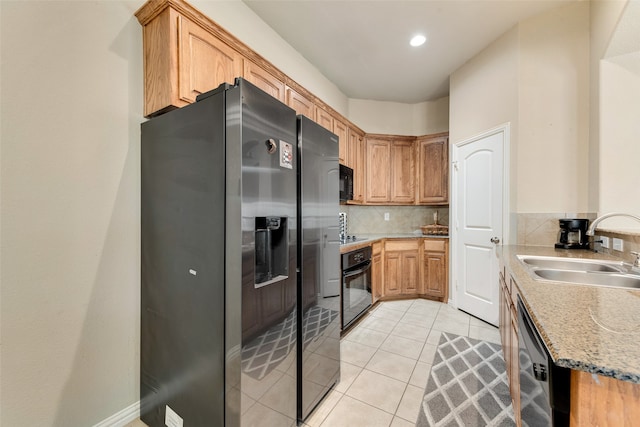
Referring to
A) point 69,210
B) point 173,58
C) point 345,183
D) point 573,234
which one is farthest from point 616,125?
point 69,210

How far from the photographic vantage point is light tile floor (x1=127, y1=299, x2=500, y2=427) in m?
1.58

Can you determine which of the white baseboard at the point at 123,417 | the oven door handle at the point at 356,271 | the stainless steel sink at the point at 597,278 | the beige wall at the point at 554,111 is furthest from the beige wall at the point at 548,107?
the white baseboard at the point at 123,417

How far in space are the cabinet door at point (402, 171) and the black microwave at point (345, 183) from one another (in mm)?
1108

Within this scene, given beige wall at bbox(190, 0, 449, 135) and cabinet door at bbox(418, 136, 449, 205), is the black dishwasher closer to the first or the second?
beige wall at bbox(190, 0, 449, 135)

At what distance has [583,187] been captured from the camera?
7.69ft

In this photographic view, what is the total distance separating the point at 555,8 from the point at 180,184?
140 inches

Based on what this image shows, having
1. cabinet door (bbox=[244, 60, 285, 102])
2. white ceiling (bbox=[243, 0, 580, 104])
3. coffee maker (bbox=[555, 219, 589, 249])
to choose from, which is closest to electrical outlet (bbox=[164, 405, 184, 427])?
cabinet door (bbox=[244, 60, 285, 102])

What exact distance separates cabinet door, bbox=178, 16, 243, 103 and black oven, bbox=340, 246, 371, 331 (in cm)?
179

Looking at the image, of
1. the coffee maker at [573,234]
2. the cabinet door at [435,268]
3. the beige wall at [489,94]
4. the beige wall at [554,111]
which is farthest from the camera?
the cabinet door at [435,268]

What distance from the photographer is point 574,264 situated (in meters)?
1.72

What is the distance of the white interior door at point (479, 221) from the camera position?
2.75 metres

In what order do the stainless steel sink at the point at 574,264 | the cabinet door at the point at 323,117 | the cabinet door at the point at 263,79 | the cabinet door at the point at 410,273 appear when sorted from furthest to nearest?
the cabinet door at the point at 410,273
the cabinet door at the point at 323,117
the cabinet door at the point at 263,79
the stainless steel sink at the point at 574,264

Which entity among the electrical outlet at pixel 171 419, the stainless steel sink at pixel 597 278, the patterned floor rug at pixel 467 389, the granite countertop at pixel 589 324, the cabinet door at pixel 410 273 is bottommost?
the patterned floor rug at pixel 467 389

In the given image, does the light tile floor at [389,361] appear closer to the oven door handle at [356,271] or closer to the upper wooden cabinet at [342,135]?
the oven door handle at [356,271]
